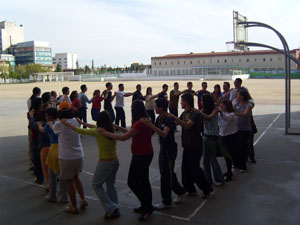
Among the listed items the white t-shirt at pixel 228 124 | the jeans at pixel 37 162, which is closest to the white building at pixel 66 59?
the jeans at pixel 37 162

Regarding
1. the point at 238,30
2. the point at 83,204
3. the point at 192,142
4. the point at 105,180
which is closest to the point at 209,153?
→ the point at 192,142

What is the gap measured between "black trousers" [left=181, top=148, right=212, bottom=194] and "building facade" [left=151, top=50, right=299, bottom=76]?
280 ft

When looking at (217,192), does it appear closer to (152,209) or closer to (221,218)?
(221,218)

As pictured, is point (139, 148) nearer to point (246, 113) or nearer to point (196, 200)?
point (196, 200)

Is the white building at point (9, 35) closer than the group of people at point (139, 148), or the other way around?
the group of people at point (139, 148)

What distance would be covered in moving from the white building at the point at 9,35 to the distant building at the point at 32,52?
496 centimetres

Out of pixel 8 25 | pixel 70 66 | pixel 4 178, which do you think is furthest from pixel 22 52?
pixel 4 178

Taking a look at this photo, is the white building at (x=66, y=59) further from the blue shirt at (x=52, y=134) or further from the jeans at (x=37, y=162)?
the blue shirt at (x=52, y=134)

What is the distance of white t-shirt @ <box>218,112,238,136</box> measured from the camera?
A: 6039 millimetres

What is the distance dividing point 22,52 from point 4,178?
170m

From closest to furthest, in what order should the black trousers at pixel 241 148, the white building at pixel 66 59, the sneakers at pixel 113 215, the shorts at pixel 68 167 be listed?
the sneakers at pixel 113 215 < the shorts at pixel 68 167 < the black trousers at pixel 241 148 < the white building at pixel 66 59

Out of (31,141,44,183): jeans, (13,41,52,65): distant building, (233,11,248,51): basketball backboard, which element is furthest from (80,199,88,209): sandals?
(13,41,52,65): distant building

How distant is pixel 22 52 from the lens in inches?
6329

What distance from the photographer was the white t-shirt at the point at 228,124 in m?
6.04
